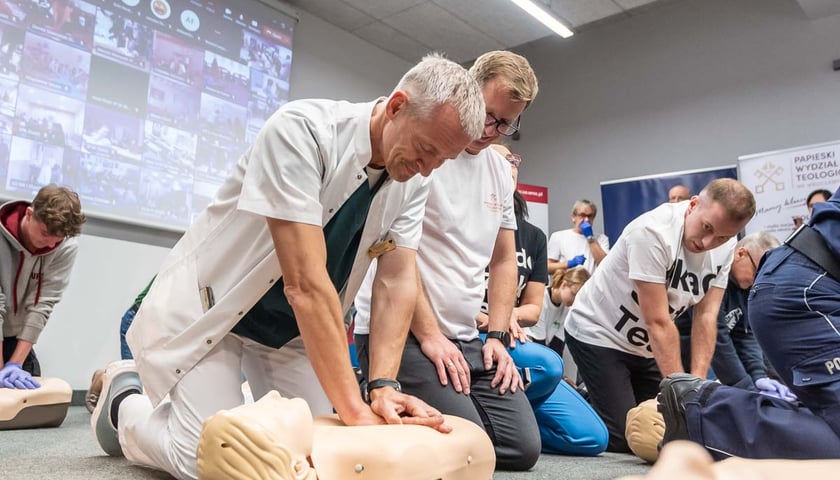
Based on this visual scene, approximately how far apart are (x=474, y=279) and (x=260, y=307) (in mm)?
601

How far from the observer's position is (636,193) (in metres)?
4.83

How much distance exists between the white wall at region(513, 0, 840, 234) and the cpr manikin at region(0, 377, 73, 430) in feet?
13.6

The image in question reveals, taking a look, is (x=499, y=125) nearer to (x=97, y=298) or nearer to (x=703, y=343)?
(x=703, y=343)

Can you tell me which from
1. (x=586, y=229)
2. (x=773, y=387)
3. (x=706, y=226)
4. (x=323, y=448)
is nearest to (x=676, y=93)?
(x=586, y=229)

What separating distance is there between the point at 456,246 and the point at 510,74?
426mm

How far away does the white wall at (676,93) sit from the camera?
4477 mm

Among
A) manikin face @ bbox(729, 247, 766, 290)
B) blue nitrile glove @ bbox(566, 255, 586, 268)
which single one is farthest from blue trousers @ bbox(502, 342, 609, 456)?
blue nitrile glove @ bbox(566, 255, 586, 268)

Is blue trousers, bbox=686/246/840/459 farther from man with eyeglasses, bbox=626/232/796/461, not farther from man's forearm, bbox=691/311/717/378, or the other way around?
man with eyeglasses, bbox=626/232/796/461

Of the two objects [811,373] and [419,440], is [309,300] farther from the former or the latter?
[811,373]

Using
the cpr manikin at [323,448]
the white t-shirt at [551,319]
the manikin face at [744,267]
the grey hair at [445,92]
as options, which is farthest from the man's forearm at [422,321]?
the white t-shirt at [551,319]

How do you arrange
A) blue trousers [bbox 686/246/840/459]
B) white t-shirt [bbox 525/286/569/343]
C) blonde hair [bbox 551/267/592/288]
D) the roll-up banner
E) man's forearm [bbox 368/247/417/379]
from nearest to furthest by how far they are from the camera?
man's forearm [bbox 368/247/417/379], blue trousers [bbox 686/246/840/459], blonde hair [bbox 551/267/592/288], white t-shirt [bbox 525/286/569/343], the roll-up banner

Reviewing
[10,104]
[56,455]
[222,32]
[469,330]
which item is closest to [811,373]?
[469,330]

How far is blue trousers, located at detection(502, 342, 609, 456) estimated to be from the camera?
1.87m

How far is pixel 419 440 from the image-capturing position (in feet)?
3.10
